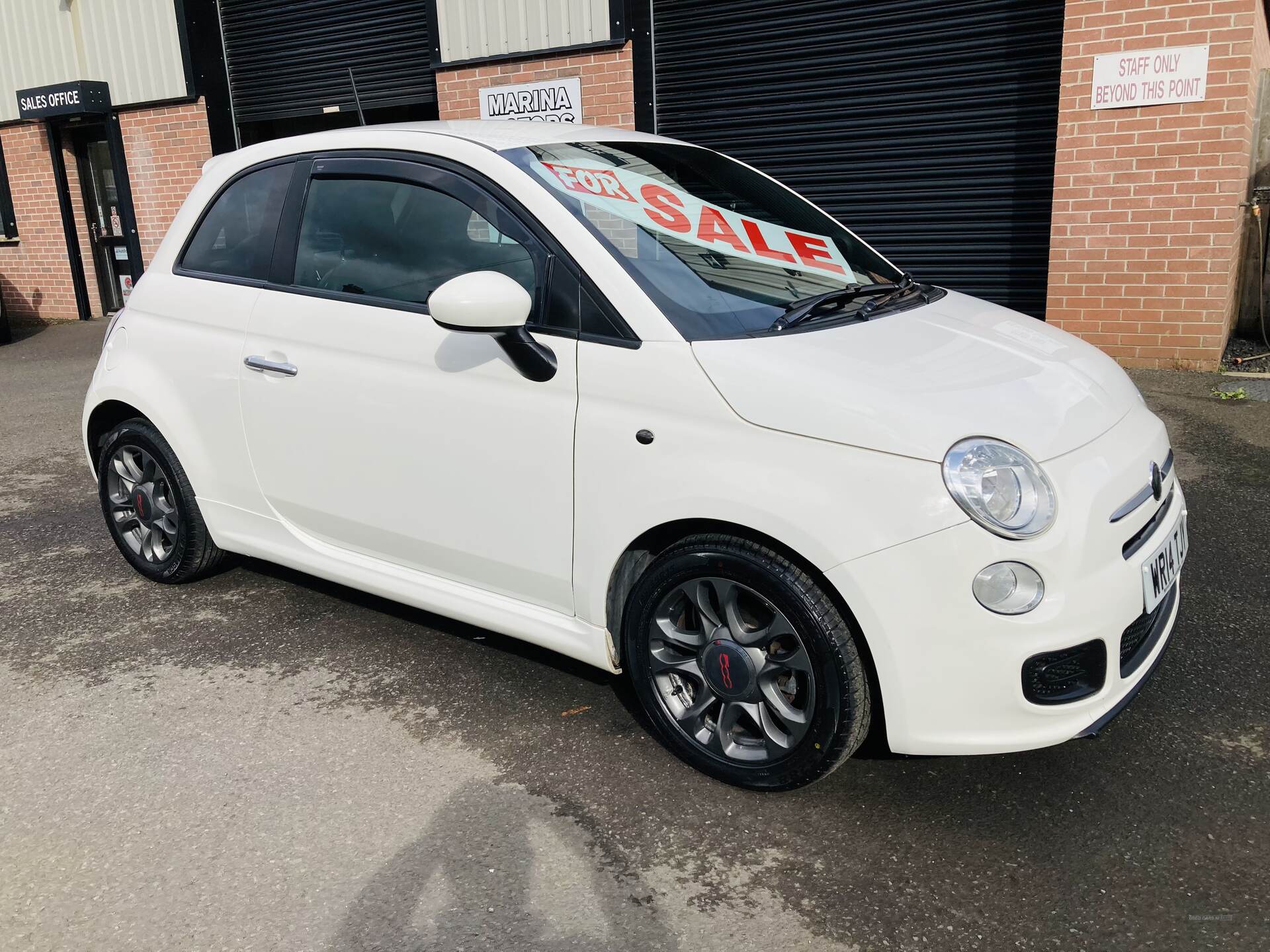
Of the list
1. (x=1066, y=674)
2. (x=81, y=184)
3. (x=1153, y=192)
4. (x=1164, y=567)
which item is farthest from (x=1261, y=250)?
(x=81, y=184)

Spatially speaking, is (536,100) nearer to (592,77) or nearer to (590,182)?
(592,77)

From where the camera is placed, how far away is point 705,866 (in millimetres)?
2566

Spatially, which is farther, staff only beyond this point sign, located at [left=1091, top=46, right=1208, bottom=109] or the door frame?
the door frame

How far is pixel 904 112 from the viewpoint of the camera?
27.9ft

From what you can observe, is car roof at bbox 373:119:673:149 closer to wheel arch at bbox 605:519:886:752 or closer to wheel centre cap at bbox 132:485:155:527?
wheel arch at bbox 605:519:886:752

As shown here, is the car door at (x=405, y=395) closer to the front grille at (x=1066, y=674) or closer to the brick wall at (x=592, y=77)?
the front grille at (x=1066, y=674)

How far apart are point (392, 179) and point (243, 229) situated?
2.51 ft

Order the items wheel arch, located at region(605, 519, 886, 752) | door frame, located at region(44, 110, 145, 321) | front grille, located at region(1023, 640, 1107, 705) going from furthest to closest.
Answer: door frame, located at region(44, 110, 145, 321)
wheel arch, located at region(605, 519, 886, 752)
front grille, located at region(1023, 640, 1107, 705)

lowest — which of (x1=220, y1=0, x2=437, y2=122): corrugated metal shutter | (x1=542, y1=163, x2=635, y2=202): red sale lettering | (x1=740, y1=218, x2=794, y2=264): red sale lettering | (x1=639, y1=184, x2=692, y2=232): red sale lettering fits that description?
(x1=740, y1=218, x2=794, y2=264): red sale lettering

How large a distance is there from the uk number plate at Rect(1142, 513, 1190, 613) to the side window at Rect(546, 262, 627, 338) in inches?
57.5

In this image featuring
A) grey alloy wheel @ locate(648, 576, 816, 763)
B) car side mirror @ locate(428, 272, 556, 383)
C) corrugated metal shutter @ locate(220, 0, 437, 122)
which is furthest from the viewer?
corrugated metal shutter @ locate(220, 0, 437, 122)

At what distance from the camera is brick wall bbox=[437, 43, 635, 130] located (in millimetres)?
9703

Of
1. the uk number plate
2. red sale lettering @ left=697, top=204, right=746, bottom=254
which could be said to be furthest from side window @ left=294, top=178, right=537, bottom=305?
the uk number plate

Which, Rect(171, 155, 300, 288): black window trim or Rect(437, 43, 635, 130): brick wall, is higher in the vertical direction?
Rect(437, 43, 635, 130): brick wall
